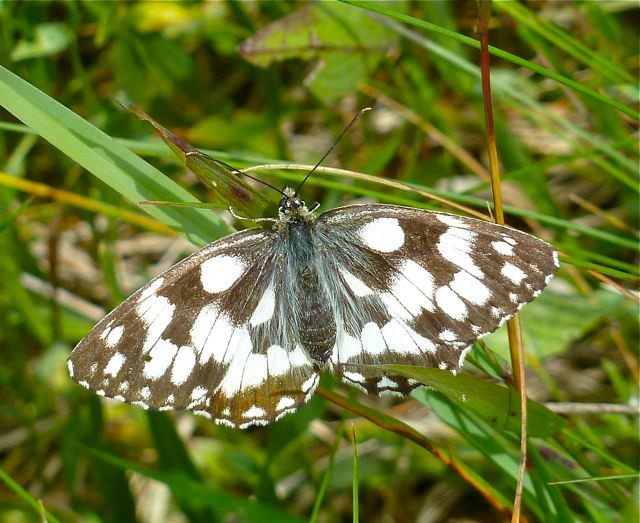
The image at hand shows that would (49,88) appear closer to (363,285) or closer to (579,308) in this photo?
(363,285)

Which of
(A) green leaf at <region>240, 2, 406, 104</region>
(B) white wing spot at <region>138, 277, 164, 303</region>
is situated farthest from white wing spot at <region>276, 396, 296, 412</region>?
(A) green leaf at <region>240, 2, 406, 104</region>

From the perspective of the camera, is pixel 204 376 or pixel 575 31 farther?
pixel 575 31

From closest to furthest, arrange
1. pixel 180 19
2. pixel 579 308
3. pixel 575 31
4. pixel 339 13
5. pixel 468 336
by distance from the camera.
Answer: pixel 468 336 < pixel 579 308 < pixel 339 13 < pixel 180 19 < pixel 575 31

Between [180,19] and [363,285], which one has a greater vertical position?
[180,19]

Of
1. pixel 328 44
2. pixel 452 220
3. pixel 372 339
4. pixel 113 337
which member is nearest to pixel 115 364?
pixel 113 337

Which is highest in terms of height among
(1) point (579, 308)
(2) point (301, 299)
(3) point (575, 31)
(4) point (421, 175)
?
(3) point (575, 31)

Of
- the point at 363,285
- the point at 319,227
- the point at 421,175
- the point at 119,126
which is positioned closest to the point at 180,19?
the point at 119,126

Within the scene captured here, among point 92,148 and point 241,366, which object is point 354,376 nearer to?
point 241,366
